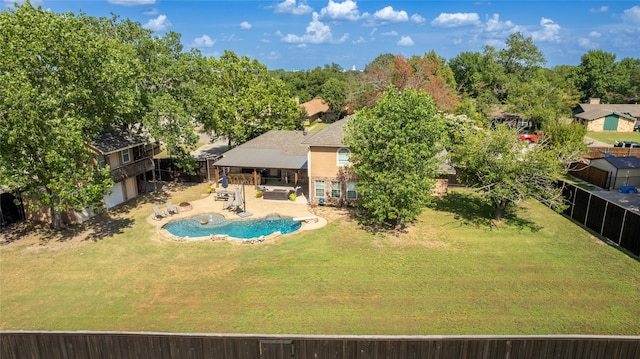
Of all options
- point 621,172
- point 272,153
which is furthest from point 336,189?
point 621,172

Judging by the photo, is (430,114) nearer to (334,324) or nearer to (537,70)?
(334,324)

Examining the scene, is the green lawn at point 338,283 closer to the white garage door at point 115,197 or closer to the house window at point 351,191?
the house window at point 351,191

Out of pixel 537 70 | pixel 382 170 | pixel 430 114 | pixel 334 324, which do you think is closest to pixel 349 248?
pixel 382 170

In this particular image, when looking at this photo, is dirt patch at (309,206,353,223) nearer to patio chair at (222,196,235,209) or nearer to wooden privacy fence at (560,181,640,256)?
patio chair at (222,196,235,209)

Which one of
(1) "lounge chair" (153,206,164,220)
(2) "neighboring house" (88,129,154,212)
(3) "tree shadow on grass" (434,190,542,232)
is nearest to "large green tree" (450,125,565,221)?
(3) "tree shadow on grass" (434,190,542,232)

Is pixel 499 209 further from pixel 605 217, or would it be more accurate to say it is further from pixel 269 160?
pixel 269 160
